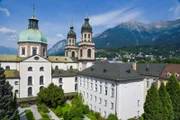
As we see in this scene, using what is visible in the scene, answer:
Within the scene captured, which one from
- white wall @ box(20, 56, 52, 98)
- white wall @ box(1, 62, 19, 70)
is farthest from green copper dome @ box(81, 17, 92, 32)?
white wall @ box(1, 62, 19, 70)

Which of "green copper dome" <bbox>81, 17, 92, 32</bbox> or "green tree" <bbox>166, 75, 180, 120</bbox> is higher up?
"green copper dome" <bbox>81, 17, 92, 32</bbox>

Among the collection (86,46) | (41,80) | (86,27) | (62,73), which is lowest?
(41,80)

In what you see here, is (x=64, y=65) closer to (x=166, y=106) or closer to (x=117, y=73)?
(x=117, y=73)

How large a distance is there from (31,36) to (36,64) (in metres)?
9.62

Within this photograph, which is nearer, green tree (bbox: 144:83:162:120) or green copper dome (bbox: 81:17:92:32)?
green tree (bbox: 144:83:162:120)

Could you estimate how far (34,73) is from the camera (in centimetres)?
4984

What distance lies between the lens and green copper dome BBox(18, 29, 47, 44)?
167 feet

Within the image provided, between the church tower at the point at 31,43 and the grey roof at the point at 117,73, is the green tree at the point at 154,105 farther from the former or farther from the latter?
the church tower at the point at 31,43

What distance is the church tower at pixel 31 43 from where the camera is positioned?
166 feet

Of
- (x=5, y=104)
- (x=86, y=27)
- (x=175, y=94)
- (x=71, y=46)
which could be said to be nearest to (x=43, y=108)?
(x=5, y=104)

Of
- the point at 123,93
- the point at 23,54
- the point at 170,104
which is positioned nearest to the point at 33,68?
the point at 23,54

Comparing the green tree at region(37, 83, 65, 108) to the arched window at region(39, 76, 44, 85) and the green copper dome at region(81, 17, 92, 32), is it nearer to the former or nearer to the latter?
the arched window at region(39, 76, 44, 85)

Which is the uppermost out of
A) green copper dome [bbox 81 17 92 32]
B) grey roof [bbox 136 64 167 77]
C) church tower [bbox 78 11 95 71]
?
green copper dome [bbox 81 17 92 32]

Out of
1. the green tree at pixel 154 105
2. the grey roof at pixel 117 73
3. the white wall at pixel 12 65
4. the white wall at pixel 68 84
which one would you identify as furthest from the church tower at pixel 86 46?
the green tree at pixel 154 105
